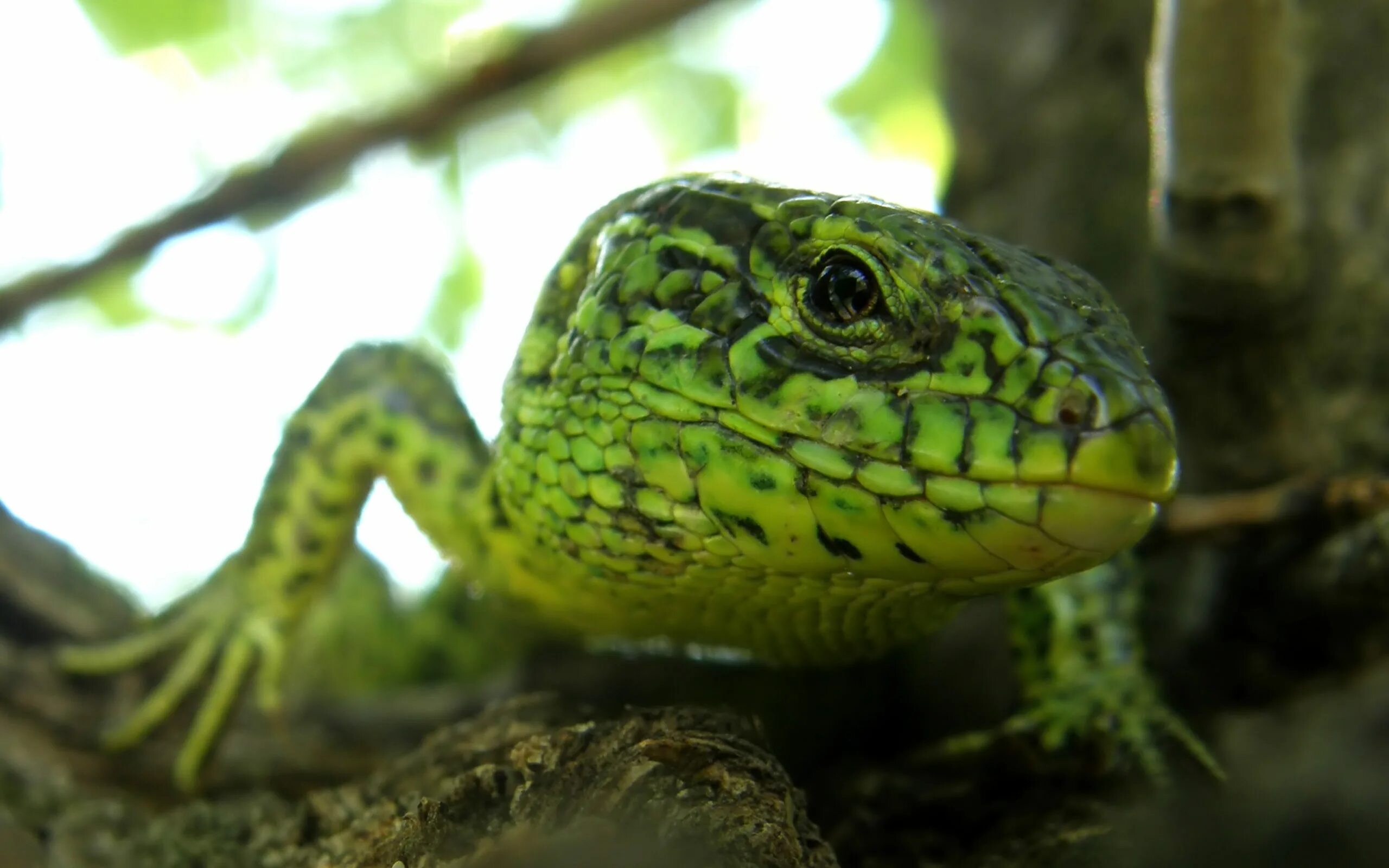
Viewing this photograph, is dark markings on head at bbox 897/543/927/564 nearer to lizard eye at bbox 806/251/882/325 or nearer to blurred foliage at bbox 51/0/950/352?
lizard eye at bbox 806/251/882/325

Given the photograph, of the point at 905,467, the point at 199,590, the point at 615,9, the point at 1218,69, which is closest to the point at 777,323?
the point at 905,467

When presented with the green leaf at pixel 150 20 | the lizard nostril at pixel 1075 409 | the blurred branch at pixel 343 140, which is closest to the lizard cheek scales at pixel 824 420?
the lizard nostril at pixel 1075 409

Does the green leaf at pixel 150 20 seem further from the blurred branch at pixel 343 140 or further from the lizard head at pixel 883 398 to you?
the lizard head at pixel 883 398

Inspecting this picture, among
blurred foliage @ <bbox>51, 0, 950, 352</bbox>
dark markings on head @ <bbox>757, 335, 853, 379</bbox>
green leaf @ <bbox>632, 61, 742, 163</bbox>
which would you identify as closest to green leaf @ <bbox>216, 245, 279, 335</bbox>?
blurred foliage @ <bbox>51, 0, 950, 352</bbox>

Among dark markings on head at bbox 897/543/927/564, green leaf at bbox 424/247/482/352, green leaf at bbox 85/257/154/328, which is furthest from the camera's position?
green leaf at bbox 424/247/482/352

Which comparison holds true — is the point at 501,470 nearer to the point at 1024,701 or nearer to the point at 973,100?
the point at 1024,701

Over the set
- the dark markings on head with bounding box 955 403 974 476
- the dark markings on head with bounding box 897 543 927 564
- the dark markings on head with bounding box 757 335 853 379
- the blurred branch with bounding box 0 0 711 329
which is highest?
the blurred branch with bounding box 0 0 711 329

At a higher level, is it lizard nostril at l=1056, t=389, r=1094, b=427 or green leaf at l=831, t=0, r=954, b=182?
green leaf at l=831, t=0, r=954, b=182

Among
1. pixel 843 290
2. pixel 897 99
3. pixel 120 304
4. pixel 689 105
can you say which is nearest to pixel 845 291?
pixel 843 290
